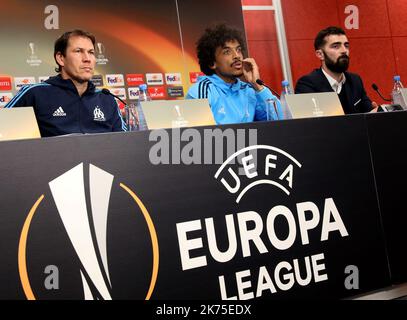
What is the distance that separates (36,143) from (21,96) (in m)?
1.07

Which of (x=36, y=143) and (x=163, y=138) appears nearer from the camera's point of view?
(x=36, y=143)

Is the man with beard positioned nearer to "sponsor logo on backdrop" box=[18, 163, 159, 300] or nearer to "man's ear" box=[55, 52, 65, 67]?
"man's ear" box=[55, 52, 65, 67]

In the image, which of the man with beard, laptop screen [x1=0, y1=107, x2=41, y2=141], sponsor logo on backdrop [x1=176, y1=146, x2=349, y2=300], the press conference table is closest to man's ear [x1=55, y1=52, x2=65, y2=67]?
laptop screen [x1=0, y1=107, x2=41, y2=141]

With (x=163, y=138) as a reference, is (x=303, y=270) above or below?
below

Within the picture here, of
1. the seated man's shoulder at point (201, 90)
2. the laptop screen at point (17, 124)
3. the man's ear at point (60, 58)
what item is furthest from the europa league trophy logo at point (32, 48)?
the laptop screen at point (17, 124)

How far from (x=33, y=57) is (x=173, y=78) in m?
1.14

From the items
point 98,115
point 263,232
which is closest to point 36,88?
point 98,115

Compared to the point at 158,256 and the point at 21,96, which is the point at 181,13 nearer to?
the point at 21,96

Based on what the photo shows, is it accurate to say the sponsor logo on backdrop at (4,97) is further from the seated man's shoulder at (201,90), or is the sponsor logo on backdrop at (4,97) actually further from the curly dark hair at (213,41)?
the seated man's shoulder at (201,90)

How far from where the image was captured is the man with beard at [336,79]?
9.80 ft

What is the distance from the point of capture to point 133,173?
1.53 metres

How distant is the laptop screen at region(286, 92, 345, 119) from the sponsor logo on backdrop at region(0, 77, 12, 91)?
8.28 feet
